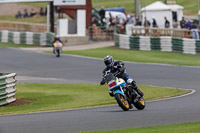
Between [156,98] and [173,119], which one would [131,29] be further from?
[173,119]

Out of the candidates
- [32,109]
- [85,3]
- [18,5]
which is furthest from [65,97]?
[18,5]

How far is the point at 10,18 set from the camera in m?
72.8

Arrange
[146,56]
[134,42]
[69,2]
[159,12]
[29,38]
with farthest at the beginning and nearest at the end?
[159,12], [69,2], [29,38], [134,42], [146,56]

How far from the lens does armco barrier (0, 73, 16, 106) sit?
622 inches

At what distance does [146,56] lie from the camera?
107 feet

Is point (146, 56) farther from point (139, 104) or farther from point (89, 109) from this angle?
point (139, 104)

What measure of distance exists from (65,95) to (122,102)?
4916mm

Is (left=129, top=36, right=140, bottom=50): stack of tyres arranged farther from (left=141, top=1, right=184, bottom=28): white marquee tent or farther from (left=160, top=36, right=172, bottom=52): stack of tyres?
(left=141, top=1, right=184, bottom=28): white marquee tent

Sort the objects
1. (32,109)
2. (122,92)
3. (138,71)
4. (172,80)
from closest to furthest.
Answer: (122,92)
(32,109)
(172,80)
(138,71)

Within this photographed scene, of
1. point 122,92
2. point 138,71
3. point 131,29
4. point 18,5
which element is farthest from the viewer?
point 18,5

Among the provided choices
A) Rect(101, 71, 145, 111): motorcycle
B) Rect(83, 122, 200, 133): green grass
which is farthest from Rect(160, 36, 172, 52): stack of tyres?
Rect(83, 122, 200, 133): green grass

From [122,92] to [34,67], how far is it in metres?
14.7

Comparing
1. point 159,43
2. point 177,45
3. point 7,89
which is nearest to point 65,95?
point 7,89

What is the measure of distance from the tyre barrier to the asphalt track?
570 centimetres
